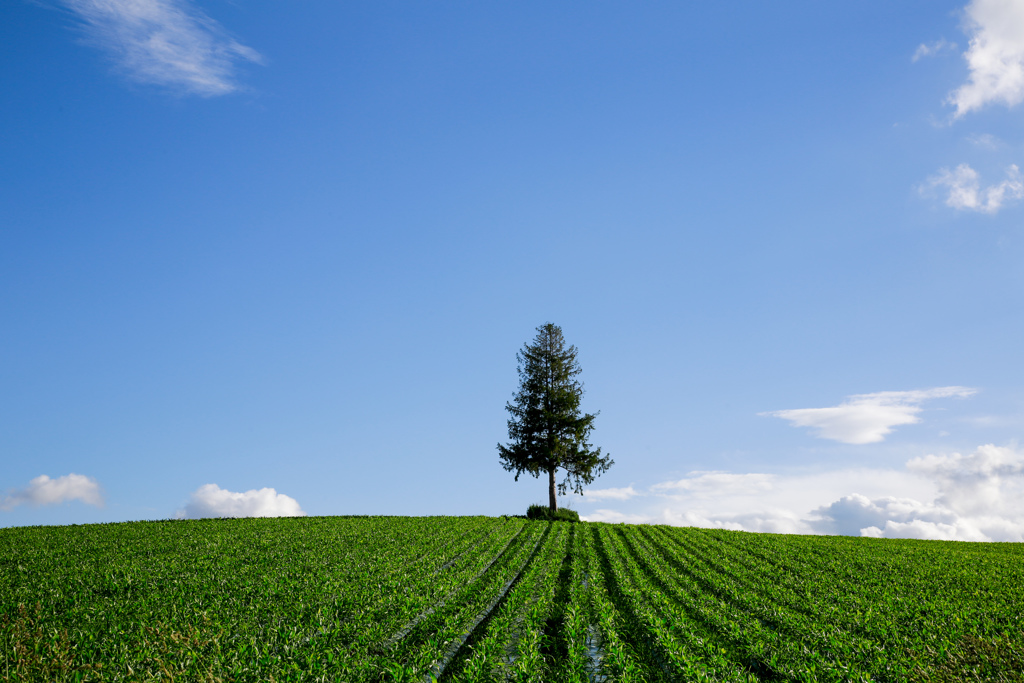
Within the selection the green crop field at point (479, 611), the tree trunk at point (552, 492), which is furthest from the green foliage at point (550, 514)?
the green crop field at point (479, 611)

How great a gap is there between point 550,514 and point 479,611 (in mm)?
29724

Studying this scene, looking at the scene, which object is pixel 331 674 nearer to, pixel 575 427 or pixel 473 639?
pixel 473 639

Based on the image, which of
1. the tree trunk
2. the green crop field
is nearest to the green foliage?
the tree trunk

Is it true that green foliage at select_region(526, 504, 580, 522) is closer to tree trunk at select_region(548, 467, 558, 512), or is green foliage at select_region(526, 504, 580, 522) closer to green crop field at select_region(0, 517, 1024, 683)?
tree trunk at select_region(548, 467, 558, 512)

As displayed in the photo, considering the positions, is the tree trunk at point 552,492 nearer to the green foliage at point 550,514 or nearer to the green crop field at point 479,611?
the green foliage at point 550,514

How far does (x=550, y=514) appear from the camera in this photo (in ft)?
146

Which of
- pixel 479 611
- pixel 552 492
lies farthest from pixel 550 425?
pixel 479 611

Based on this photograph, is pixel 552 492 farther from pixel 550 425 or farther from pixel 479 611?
pixel 479 611

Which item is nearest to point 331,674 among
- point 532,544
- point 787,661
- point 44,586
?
point 787,661

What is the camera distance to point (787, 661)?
1205cm

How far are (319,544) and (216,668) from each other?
16994 mm

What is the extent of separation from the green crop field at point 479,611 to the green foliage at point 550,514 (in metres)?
14.5

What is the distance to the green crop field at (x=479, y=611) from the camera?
1096 centimetres

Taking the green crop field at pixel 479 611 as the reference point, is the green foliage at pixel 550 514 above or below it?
above
